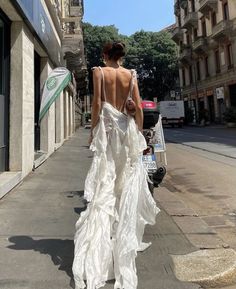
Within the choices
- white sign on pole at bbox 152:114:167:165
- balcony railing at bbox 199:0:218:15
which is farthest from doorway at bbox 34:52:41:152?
balcony railing at bbox 199:0:218:15

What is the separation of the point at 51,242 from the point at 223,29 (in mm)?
37084

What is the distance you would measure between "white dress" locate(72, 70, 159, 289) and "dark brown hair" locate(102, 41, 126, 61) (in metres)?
0.55

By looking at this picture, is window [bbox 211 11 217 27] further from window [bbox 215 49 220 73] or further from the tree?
the tree

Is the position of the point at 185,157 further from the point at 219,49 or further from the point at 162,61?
the point at 162,61

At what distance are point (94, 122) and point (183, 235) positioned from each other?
1914 mm

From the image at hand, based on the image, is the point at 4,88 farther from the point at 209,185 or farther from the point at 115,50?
the point at 209,185

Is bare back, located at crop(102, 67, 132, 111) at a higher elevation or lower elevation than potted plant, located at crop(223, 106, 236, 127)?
Result: higher

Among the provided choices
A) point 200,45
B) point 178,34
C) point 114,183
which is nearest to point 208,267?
point 114,183

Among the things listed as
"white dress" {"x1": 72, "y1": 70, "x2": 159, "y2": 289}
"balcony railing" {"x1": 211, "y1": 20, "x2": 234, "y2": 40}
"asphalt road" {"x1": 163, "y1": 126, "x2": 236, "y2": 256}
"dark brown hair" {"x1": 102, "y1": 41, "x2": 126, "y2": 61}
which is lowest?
"asphalt road" {"x1": 163, "y1": 126, "x2": 236, "y2": 256}

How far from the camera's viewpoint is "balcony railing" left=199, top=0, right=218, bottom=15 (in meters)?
40.6

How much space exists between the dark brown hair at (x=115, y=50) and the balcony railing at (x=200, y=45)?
42530 mm

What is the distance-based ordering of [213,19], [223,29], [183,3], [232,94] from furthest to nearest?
[183,3]
[213,19]
[232,94]
[223,29]

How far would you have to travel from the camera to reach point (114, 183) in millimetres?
3836

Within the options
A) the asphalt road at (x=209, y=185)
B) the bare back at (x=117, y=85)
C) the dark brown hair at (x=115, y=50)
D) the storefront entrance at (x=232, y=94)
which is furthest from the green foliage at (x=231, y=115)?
the bare back at (x=117, y=85)
